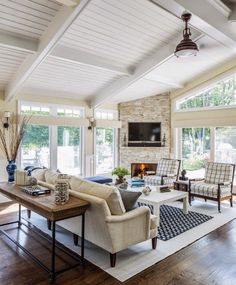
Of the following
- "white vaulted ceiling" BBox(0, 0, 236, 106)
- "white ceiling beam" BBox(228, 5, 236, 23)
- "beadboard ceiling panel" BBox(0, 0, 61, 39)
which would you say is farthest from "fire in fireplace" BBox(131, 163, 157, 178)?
"beadboard ceiling panel" BBox(0, 0, 61, 39)

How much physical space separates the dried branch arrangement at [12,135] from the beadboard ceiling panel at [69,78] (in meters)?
0.81

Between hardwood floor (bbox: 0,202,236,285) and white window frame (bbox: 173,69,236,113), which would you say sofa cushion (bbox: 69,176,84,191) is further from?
white window frame (bbox: 173,69,236,113)

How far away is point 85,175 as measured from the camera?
7.64 meters

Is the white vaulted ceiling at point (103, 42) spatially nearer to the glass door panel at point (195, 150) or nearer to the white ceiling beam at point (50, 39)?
the white ceiling beam at point (50, 39)

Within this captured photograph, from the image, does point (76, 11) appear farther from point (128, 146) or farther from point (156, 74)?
point (128, 146)

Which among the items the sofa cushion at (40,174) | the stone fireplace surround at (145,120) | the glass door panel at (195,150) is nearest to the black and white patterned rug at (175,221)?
the sofa cushion at (40,174)

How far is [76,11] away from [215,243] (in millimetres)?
3898

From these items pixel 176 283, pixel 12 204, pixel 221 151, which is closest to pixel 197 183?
pixel 221 151

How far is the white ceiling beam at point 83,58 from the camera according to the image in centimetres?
472

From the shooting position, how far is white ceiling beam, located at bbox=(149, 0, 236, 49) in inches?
132

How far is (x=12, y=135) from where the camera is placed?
6.12 metres

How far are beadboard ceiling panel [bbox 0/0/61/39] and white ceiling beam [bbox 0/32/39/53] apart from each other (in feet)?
0.31

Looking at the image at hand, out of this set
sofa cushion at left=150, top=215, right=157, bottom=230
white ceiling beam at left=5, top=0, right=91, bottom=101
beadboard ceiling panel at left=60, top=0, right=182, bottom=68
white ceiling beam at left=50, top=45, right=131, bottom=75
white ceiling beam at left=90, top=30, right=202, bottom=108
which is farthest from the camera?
white ceiling beam at left=90, top=30, right=202, bottom=108

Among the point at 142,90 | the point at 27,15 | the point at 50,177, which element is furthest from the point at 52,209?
the point at 142,90
